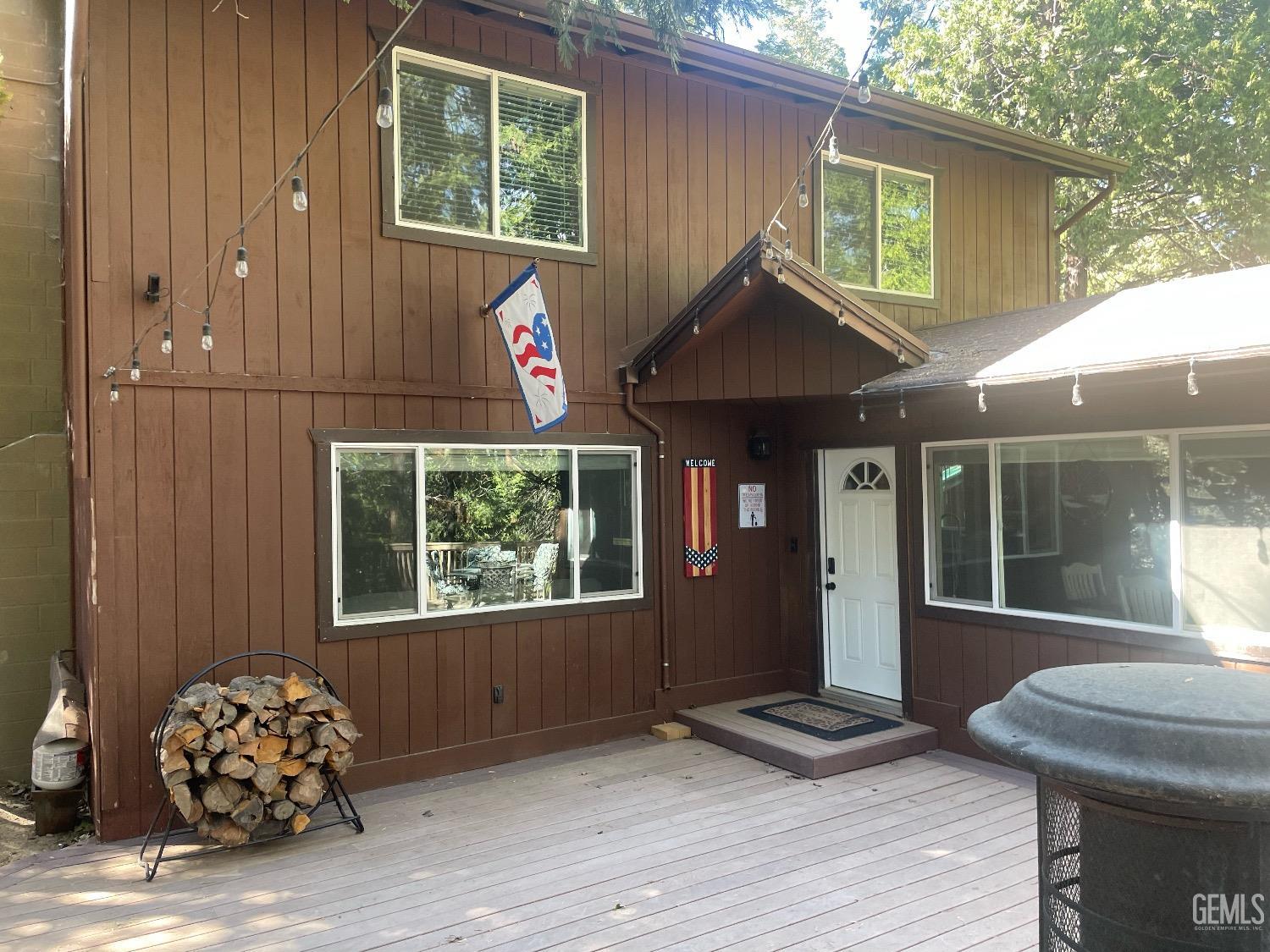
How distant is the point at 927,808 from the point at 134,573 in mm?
4575

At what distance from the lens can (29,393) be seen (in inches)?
235

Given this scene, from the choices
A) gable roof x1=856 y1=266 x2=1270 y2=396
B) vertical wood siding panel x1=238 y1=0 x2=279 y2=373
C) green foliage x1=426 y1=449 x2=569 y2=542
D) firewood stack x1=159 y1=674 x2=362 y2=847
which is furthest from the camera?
green foliage x1=426 y1=449 x2=569 y2=542

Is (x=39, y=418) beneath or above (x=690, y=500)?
above

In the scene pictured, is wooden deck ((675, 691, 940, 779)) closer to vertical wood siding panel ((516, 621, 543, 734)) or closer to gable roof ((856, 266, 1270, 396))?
vertical wood siding panel ((516, 621, 543, 734))

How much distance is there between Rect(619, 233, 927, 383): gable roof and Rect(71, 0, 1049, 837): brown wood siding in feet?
0.87

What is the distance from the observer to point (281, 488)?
5.32 m

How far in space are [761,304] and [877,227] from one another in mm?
2217

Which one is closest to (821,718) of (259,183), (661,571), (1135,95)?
(661,571)

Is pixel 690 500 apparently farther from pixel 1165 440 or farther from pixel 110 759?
pixel 110 759

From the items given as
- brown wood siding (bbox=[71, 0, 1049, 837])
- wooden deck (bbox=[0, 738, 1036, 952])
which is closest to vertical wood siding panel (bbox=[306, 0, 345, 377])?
brown wood siding (bbox=[71, 0, 1049, 837])

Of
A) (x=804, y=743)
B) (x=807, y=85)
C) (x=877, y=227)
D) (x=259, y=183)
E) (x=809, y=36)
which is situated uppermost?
(x=809, y=36)

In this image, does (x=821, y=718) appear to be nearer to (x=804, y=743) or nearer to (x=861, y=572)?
(x=804, y=743)

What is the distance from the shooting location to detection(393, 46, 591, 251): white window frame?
5.73 metres

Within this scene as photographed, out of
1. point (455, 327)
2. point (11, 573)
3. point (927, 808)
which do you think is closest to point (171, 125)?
point (455, 327)
